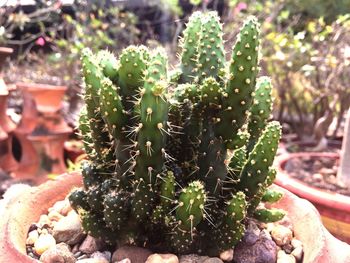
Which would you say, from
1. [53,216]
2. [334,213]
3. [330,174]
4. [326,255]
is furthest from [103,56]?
[330,174]

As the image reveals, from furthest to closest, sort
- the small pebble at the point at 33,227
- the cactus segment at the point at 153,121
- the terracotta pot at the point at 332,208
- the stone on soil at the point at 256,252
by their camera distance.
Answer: the terracotta pot at the point at 332,208 → the small pebble at the point at 33,227 → the stone on soil at the point at 256,252 → the cactus segment at the point at 153,121

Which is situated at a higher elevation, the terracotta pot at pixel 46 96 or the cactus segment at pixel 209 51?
the cactus segment at pixel 209 51

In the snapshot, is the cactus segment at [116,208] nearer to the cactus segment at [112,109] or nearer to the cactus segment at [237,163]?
the cactus segment at [112,109]

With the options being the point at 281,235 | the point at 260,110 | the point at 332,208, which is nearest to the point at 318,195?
the point at 332,208

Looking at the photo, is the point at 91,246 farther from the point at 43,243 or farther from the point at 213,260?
the point at 213,260

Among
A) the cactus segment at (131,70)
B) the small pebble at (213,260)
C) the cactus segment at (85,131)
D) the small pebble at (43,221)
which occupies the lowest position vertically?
the small pebble at (213,260)

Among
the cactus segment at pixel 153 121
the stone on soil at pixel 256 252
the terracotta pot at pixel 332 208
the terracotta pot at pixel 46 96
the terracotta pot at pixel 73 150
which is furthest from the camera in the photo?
the terracotta pot at pixel 73 150

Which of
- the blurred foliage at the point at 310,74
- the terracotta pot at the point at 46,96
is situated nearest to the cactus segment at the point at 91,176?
the terracotta pot at the point at 46,96
